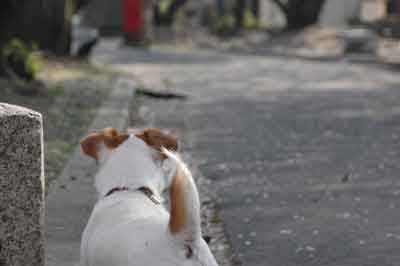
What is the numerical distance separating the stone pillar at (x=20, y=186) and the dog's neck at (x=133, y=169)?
1.75 ft

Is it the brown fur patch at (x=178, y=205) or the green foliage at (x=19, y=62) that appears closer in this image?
the brown fur patch at (x=178, y=205)

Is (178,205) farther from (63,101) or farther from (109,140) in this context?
(63,101)

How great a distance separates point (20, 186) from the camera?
4.92 m

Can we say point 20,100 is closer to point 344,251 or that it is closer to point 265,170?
point 265,170

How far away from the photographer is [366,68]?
994 inches

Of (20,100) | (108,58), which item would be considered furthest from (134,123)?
(108,58)

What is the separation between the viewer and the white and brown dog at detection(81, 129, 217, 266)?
4031 millimetres

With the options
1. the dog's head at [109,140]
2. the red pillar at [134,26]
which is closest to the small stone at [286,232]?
the dog's head at [109,140]

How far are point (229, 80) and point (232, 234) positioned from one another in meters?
14.8

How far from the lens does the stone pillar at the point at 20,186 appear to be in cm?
486

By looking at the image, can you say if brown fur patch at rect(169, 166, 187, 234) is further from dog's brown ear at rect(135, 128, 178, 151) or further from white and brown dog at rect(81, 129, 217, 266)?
dog's brown ear at rect(135, 128, 178, 151)

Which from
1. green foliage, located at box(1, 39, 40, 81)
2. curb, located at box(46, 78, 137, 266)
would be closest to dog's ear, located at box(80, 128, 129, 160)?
curb, located at box(46, 78, 137, 266)

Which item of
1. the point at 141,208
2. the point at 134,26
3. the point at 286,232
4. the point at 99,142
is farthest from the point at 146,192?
the point at 134,26

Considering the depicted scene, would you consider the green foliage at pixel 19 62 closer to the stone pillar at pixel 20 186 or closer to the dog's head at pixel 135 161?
the stone pillar at pixel 20 186
